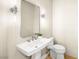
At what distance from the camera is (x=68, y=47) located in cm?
291

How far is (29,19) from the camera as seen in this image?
7.04ft

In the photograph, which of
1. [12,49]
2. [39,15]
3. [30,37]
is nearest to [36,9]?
[39,15]

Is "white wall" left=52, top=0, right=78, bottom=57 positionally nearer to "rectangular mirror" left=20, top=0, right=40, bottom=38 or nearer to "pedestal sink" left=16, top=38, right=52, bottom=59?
"rectangular mirror" left=20, top=0, right=40, bottom=38

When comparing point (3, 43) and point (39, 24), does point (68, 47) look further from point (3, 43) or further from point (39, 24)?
point (3, 43)

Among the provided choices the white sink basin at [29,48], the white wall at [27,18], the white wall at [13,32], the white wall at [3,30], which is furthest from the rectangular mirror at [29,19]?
the white wall at [3,30]

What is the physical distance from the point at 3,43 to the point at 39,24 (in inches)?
51.2

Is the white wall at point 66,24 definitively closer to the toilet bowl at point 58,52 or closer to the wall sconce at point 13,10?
the toilet bowl at point 58,52

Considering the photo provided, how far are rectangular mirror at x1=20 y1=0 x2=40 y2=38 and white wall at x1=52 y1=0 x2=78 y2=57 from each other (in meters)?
1.05

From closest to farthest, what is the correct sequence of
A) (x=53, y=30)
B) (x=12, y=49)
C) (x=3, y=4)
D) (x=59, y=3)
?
(x=3, y=4) < (x=12, y=49) < (x=59, y=3) < (x=53, y=30)

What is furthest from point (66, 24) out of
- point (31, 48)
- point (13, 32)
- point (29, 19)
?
point (13, 32)

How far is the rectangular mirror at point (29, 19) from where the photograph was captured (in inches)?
75.1

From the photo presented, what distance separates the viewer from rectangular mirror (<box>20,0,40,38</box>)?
191 centimetres

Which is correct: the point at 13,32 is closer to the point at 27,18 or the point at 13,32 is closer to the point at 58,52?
the point at 27,18

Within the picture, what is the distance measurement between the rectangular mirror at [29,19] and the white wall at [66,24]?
1049 millimetres
